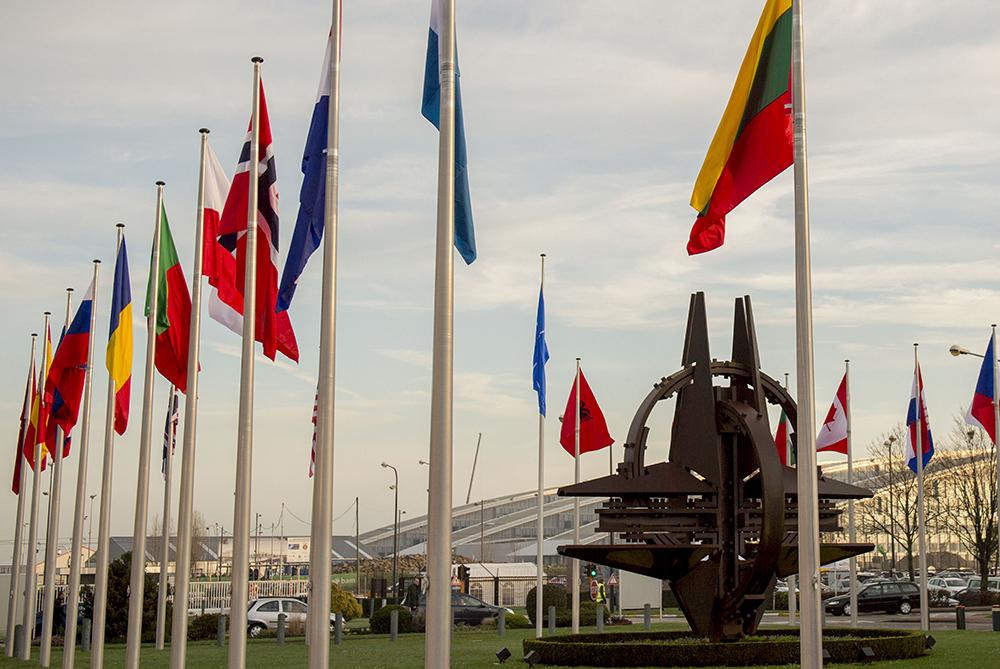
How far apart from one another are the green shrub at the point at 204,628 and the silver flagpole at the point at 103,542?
62.1 feet

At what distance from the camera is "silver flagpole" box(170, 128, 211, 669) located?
2020 centimetres

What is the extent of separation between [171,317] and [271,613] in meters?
23.8

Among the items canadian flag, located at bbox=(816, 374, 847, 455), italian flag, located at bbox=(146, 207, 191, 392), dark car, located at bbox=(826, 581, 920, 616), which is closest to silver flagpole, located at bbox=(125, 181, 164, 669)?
italian flag, located at bbox=(146, 207, 191, 392)

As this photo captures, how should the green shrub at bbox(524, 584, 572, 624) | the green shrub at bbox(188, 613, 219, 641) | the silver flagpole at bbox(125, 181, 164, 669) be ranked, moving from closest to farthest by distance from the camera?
the silver flagpole at bbox(125, 181, 164, 669), the green shrub at bbox(188, 613, 219, 641), the green shrub at bbox(524, 584, 572, 624)

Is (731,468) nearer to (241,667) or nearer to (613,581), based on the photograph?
(241,667)

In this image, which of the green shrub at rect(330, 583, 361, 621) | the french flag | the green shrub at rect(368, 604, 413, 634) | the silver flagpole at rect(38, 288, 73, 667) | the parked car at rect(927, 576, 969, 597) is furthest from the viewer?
the parked car at rect(927, 576, 969, 597)

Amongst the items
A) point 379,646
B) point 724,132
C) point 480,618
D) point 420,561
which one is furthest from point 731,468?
point 420,561

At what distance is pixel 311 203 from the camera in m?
17.1

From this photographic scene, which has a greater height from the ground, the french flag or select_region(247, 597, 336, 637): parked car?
the french flag

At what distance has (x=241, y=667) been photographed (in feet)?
56.0

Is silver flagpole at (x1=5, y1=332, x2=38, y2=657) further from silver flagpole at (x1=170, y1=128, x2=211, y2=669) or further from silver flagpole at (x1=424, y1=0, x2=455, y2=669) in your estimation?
silver flagpole at (x1=424, y1=0, x2=455, y2=669)

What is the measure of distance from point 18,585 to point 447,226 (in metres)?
27.2

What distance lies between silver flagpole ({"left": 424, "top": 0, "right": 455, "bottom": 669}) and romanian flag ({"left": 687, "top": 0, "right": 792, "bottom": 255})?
375 centimetres

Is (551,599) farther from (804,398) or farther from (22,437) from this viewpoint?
(804,398)
